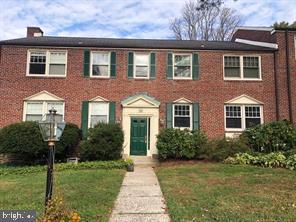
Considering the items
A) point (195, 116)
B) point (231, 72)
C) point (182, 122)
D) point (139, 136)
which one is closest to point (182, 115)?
point (182, 122)

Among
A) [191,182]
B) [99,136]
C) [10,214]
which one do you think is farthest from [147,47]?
[10,214]

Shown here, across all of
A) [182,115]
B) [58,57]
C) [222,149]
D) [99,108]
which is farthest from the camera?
[58,57]

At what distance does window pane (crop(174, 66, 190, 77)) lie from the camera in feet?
52.7

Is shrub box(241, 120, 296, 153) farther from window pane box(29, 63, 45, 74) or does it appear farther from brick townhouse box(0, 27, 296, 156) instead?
window pane box(29, 63, 45, 74)

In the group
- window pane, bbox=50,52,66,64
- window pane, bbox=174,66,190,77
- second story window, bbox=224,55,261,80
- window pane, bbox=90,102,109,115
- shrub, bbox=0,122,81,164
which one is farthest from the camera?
second story window, bbox=224,55,261,80

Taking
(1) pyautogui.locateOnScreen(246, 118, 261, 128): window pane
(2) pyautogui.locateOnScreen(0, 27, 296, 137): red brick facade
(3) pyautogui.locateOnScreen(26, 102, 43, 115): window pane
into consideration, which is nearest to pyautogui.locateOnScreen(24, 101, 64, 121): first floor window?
(3) pyautogui.locateOnScreen(26, 102, 43, 115): window pane

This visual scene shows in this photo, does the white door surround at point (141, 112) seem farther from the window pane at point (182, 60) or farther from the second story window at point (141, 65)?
the window pane at point (182, 60)

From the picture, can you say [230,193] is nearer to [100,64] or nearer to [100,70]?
[100,70]

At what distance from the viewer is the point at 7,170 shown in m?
12.3

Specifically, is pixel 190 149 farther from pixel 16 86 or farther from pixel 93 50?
pixel 16 86

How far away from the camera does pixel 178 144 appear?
1376 centimetres

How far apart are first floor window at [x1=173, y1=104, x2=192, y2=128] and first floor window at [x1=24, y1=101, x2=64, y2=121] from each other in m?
5.95

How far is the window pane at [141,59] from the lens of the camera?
1608 centimetres

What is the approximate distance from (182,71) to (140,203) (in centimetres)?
1035
